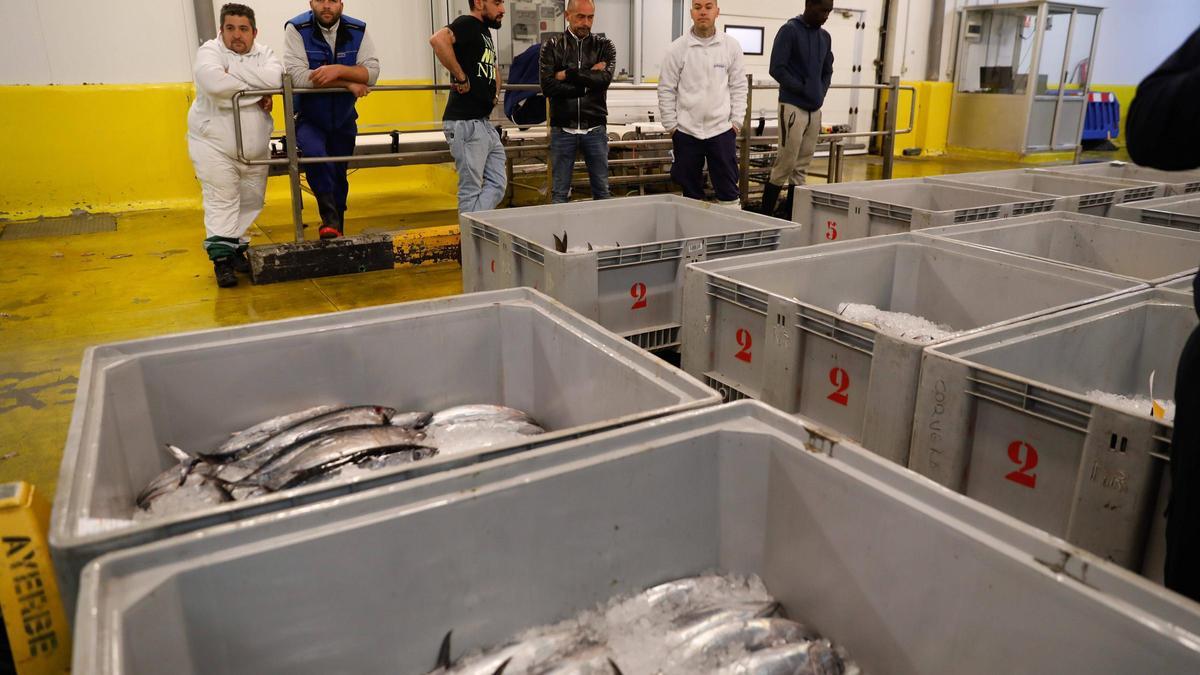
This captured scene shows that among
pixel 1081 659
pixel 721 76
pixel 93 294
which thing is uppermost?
pixel 721 76

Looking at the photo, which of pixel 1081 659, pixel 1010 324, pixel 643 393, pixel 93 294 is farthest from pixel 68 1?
pixel 1081 659

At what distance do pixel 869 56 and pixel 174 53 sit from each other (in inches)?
345

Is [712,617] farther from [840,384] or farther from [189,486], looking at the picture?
[189,486]

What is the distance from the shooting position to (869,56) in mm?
10977

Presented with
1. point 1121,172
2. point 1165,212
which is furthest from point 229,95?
point 1121,172

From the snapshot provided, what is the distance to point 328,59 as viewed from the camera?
4789mm

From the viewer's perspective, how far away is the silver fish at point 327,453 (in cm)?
167

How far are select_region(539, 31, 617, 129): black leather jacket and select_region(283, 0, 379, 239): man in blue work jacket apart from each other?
1113mm

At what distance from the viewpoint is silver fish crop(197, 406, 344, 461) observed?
5.92 ft

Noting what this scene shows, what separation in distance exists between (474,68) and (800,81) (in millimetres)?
2306

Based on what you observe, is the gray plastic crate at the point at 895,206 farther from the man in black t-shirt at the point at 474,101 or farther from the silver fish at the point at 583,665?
the silver fish at the point at 583,665

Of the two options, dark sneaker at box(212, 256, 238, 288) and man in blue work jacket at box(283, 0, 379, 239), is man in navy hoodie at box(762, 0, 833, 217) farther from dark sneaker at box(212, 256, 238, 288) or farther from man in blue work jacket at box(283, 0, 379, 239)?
dark sneaker at box(212, 256, 238, 288)

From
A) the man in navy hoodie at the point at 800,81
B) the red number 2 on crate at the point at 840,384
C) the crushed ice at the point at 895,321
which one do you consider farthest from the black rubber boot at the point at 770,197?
the red number 2 on crate at the point at 840,384

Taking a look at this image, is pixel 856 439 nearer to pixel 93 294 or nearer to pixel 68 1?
pixel 93 294
